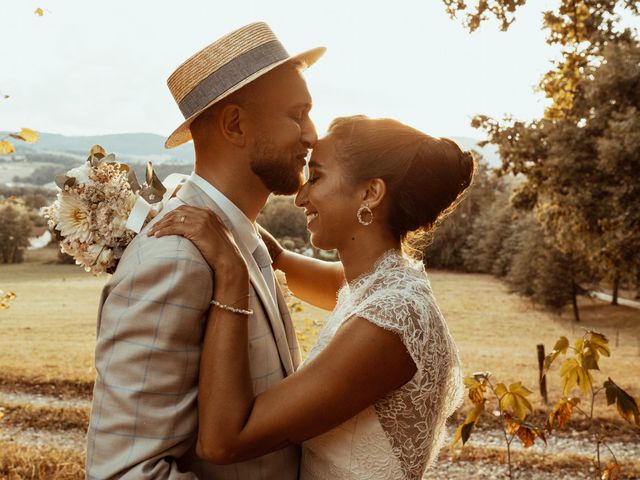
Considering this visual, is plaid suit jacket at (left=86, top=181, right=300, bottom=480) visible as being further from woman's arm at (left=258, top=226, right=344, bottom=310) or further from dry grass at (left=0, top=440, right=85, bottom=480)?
dry grass at (left=0, top=440, right=85, bottom=480)

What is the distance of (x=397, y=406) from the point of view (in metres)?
2.18

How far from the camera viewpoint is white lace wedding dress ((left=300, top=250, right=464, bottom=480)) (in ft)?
6.95

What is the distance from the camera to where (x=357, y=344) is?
6.52ft

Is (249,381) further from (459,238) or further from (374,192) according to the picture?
(459,238)

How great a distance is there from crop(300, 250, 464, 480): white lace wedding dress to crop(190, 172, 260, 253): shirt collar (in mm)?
436

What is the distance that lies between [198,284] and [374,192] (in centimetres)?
73

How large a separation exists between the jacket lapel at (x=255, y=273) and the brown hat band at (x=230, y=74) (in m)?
0.28

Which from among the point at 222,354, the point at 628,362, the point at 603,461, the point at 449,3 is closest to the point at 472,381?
the point at 222,354

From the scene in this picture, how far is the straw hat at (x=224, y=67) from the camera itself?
214 cm

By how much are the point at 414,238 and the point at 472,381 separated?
3.23 ft

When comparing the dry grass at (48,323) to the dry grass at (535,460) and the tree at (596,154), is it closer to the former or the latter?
the dry grass at (535,460)

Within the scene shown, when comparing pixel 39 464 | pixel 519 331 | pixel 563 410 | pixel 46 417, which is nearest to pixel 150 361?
pixel 563 410

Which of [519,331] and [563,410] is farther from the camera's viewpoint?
[519,331]

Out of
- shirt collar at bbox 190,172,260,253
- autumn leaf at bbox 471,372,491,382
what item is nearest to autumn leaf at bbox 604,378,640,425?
autumn leaf at bbox 471,372,491,382
